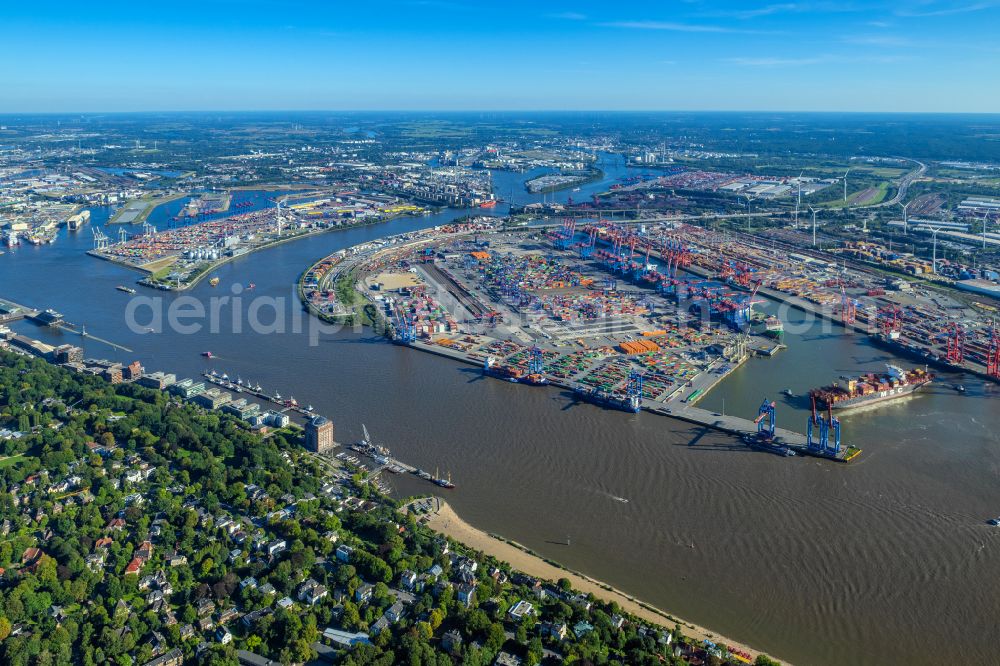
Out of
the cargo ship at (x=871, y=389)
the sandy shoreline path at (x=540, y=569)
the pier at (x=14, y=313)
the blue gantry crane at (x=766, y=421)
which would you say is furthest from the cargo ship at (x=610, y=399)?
the pier at (x=14, y=313)

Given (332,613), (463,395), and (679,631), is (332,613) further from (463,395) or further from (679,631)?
(463,395)

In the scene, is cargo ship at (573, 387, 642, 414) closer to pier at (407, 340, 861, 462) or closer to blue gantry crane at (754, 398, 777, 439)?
pier at (407, 340, 861, 462)

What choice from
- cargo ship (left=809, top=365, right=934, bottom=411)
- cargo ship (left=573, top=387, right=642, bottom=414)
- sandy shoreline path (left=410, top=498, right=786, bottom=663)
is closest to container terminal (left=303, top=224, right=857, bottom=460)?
cargo ship (left=573, top=387, right=642, bottom=414)

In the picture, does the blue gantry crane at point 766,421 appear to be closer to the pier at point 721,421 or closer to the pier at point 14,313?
the pier at point 721,421

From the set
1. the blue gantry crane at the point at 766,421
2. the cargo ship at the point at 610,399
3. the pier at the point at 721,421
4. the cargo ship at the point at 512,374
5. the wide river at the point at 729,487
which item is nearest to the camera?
the wide river at the point at 729,487

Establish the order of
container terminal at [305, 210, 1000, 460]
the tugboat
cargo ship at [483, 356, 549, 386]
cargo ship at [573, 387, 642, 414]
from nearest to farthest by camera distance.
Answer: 1. the tugboat
2. cargo ship at [573, 387, 642, 414]
3. container terminal at [305, 210, 1000, 460]
4. cargo ship at [483, 356, 549, 386]

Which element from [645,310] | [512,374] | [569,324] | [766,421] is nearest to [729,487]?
[766,421]
